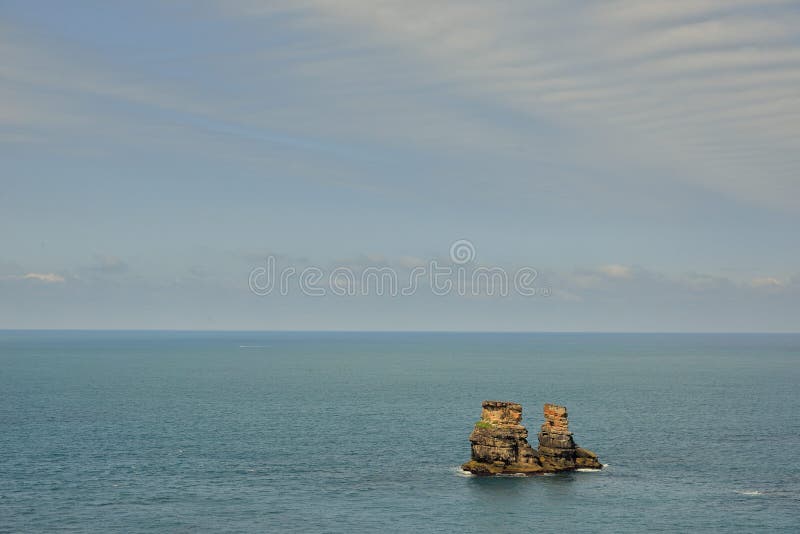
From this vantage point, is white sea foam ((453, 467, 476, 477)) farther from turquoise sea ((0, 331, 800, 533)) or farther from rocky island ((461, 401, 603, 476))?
turquoise sea ((0, 331, 800, 533))

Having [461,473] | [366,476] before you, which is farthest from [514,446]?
[366,476]

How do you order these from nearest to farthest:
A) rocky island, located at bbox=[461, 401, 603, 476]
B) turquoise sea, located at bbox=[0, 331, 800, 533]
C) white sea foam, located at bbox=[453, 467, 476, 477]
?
turquoise sea, located at bbox=[0, 331, 800, 533]
rocky island, located at bbox=[461, 401, 603, 476]
white sea foam, located at bbox=[453, 467, 476, 477]

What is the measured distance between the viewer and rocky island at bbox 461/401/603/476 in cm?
10981

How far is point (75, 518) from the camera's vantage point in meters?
89.0

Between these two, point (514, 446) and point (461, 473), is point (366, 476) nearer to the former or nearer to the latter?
point (461, 473)

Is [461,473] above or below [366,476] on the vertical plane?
above

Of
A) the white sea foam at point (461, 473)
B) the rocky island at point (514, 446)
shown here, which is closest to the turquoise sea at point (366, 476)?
the white sea foam at point (461, 473)

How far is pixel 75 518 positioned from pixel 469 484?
46.5 meters

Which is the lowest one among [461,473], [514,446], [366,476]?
[366,476]

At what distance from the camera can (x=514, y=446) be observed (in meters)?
111

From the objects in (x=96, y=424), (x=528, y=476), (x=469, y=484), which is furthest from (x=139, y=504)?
(x=96, y=424)

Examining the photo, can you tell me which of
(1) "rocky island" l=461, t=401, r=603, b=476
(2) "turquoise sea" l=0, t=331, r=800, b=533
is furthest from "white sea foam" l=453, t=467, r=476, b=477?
(2) "turquoise sea" l=0, t=331, r=800, b=533

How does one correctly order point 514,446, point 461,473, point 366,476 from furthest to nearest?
point 461,473 → point 514,446 → point 366,476

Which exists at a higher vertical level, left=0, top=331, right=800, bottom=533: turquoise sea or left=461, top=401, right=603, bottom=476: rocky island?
left=461, top=401, right=603, bottom=476: rocky island
